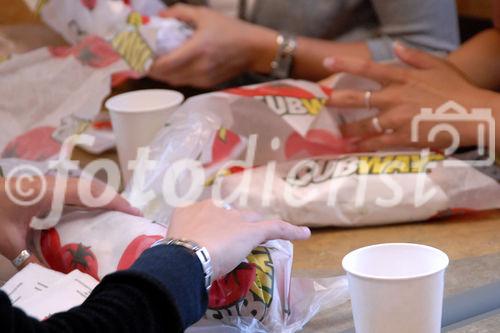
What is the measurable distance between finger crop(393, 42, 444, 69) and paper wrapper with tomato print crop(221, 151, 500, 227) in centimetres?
22

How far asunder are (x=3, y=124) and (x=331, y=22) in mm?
749

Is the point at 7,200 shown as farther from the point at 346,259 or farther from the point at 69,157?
the point at 346,259

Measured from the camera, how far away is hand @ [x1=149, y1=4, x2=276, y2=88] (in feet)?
5.38

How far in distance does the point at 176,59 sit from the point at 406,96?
0.50m

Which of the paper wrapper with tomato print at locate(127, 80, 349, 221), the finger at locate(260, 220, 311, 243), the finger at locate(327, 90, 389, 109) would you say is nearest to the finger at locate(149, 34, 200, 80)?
the paper wrapper with tomato print at locate(127, 80, 349, 221)

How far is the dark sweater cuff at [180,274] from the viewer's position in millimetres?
760

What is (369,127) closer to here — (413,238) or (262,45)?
(413,238)

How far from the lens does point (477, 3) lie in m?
1.91

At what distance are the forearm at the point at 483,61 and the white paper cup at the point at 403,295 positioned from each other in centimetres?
72

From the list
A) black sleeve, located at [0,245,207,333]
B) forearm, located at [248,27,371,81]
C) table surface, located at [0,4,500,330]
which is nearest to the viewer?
black sleeve, located at [0,245,207,333]

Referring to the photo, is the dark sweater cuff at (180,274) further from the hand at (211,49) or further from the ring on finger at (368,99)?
the hand at (211,49)

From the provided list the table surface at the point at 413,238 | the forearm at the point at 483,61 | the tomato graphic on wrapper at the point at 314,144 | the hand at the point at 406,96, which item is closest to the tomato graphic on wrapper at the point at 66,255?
the table surface at the point at 413,238

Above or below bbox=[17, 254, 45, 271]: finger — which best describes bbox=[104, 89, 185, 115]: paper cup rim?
above

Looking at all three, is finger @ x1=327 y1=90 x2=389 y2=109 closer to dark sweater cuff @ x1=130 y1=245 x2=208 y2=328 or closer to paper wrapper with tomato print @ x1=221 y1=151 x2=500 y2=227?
paper wrapper with tomato print @ x1=221 y1=151 x2=500 y2=227
